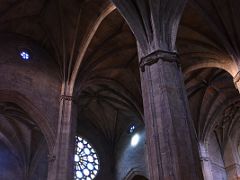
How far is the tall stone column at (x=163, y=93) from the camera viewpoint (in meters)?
7.36

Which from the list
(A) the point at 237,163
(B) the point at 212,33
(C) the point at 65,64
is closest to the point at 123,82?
(C) the point at 65,64

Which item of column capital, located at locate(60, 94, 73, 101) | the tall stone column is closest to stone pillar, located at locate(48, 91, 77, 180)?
column capital, located at locate(60, 94, 73, 101)

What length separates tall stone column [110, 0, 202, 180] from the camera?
736 cm

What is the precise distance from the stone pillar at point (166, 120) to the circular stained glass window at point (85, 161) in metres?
10.6

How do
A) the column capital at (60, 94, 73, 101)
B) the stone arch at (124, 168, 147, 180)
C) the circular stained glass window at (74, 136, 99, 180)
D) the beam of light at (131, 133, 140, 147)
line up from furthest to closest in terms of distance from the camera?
the beam of light at (131, 133, 140, 147)
the stone arch at (124, 168, 147, 180)
the circular stained glass window at (74, 136, 99, 180)
the column capital at (60, 94, 73, 101)

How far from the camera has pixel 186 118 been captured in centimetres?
814

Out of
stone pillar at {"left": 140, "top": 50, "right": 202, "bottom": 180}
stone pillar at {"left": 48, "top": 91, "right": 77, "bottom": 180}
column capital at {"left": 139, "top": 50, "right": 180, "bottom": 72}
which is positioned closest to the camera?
stone pillar at {"left": 140, "top": 50, "right": 202, "bottom": 180}

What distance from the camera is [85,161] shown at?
62.4 feet

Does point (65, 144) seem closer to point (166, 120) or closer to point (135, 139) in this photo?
point (166, 120)

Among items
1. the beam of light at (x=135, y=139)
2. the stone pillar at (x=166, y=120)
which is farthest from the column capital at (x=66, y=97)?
the beam of light at (x=135, y=139)

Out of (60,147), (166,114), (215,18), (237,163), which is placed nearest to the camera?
(166,114)

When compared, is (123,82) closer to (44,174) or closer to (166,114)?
(44,174)

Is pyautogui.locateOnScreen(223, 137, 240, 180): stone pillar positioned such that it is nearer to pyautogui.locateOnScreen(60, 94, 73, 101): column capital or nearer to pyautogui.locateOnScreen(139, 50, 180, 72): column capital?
pyautogui.locateOnScreen(60, 94, 73, 101): column capital

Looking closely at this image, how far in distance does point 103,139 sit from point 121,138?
3.42 feet
